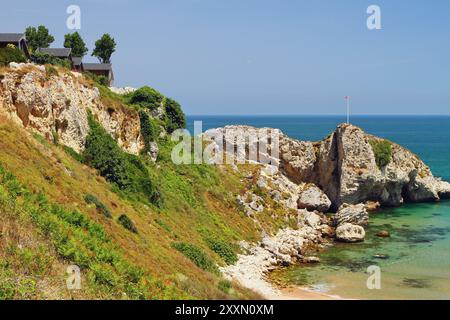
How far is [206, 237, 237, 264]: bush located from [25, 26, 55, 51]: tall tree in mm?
53198

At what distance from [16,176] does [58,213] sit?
3.41 m

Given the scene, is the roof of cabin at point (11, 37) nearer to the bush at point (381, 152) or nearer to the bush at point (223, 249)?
the bush at point (223, 249)

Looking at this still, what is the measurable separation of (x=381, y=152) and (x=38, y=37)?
62432mm

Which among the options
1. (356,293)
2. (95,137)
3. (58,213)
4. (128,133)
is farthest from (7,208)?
(128,133)

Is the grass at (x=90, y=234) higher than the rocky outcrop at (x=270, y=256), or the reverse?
the grass at (x=90, y=234)

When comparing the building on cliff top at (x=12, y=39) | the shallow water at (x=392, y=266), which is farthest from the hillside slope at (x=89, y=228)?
the building on cliff top at (x=12, y=39)

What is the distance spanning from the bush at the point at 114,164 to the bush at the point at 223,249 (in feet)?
21.9

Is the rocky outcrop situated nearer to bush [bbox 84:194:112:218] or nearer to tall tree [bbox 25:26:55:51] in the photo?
bush [bbox 84:194:112:218]

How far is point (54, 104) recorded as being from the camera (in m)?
38.3

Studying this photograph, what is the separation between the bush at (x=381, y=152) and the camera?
73.1 meters

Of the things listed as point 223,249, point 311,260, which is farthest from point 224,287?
point 311,260

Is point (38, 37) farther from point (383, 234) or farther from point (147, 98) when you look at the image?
point (383, 234)

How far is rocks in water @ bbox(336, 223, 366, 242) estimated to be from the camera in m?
51.9
